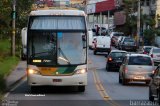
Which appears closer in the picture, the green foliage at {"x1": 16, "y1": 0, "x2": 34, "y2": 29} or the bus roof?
the bus roof

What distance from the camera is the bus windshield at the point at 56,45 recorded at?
2480cm

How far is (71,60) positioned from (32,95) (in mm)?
2266

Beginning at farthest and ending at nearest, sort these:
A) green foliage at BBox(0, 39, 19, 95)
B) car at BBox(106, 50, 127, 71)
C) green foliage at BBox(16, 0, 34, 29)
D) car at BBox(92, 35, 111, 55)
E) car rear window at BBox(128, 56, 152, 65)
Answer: car at BBox(92, 35, 111, 55), green foliage at BBox(16, 0, 34, 29), car at BBox(106, 50, 127, 71), green foliage at BBox(0, 39, 19, 95), car rear window at BBox(128, 56, 152, 65)

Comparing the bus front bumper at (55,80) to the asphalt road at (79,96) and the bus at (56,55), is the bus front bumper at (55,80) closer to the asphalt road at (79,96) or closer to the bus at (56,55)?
the bus at (56,55)

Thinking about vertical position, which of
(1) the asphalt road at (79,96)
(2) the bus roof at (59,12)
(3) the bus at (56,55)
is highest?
(2) the bus roof at (59,12)

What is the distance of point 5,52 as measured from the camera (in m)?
56.2

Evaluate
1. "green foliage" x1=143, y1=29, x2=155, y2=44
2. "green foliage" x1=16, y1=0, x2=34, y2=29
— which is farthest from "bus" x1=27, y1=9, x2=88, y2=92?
"green foliage" x1=143, y1=29, x2=155, y2=44

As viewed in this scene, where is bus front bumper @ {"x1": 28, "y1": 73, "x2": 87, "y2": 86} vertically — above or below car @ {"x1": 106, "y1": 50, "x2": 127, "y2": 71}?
above

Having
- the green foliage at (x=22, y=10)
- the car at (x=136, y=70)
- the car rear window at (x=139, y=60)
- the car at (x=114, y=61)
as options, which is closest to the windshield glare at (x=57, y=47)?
the car at (x=136, y=70)

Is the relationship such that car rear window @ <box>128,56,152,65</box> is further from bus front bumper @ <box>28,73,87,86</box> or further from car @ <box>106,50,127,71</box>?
car @ <box>106,50,127,71</box>

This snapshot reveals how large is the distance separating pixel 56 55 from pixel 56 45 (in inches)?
16.7

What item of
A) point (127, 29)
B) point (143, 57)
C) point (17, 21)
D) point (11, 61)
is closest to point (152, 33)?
point (127, 29)

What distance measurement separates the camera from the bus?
976 inches

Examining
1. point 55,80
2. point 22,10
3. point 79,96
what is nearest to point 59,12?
point 55,80
